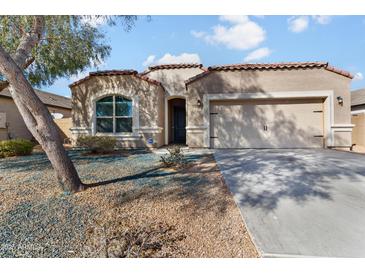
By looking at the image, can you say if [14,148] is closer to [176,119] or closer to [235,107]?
[176,119]

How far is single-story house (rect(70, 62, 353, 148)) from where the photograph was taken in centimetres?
→ 876

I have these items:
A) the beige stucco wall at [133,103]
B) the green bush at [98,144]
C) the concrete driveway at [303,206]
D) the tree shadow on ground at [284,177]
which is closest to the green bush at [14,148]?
the beige stucco wall at [133,103]

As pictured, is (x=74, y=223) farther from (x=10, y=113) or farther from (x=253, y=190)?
(x=10, y=113)

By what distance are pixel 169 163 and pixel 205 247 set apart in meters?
3.55

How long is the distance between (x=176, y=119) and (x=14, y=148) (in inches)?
342

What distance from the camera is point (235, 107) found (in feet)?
30.8

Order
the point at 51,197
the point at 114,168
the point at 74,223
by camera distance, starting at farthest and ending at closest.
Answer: the point at 114,168 < the point at 51,197 < the point at 74,223

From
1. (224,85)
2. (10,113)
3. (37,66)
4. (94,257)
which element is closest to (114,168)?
(94,257)

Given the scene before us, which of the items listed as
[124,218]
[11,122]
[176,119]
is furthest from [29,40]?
[11,122]

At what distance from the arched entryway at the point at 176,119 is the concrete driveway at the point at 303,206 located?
7358mm

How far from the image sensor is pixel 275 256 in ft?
7.72

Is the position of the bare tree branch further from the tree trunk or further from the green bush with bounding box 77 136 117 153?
→ the green bush with bounding box 77 136 117 153

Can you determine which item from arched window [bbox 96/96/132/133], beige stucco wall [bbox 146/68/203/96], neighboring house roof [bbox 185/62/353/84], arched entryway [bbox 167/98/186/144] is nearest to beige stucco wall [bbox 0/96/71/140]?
arched window [bbox 96/96/132/133]

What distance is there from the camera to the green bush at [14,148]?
794cm
